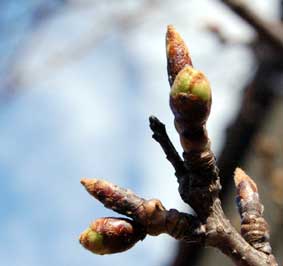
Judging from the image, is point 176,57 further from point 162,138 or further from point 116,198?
point 116,198

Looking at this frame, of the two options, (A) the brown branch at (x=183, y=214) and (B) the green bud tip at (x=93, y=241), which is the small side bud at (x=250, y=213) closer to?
(A) the brown branch at (x=183, y=214)

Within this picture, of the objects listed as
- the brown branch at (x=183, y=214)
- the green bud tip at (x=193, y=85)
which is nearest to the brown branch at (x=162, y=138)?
the brown branch at (x=183, y=214)

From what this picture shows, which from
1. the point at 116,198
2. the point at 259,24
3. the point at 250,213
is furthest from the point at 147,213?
the point at 259,24

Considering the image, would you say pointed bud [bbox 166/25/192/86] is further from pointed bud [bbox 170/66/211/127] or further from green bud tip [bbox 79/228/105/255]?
green bud tip [bbox 79/228/105/255]

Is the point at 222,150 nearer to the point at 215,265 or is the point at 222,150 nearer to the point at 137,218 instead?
the point at 215,265

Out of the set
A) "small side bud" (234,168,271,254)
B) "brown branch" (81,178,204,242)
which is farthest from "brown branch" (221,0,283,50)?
"brown branch" (81,178,204,242)

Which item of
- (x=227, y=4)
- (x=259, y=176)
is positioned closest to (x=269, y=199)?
(x=259, y=176)
